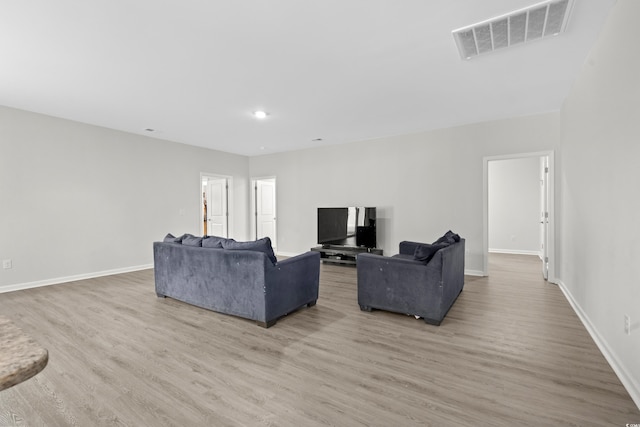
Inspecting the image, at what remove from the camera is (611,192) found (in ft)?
7.50

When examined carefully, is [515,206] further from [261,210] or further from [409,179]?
[261,210]

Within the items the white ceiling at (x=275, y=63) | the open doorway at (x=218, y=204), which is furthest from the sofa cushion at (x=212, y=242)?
the open doorway at (x=218, y=204)

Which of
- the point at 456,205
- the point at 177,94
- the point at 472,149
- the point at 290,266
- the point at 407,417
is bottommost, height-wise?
the point at 407,417

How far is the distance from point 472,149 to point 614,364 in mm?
3751

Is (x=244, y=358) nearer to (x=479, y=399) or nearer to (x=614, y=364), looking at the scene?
(x=479, y=399)

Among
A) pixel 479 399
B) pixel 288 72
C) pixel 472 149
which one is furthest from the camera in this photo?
pixel 472 149

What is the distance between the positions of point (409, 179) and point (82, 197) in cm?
577

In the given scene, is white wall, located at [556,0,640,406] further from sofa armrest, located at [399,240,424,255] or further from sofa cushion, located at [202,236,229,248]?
sofa cushion, located at [202,236,229,248]

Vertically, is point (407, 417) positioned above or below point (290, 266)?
below

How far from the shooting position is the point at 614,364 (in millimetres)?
2219

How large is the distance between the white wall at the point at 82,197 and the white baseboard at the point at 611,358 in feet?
21.9

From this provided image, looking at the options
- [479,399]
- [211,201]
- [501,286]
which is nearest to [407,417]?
[479,399]

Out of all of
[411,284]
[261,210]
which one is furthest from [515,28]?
[261,210]

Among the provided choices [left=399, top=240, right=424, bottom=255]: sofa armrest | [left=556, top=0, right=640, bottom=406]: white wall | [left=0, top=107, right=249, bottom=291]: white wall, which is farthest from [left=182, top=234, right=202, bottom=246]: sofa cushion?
[left=556, top=0, right=640, bottom=406]: white wall
